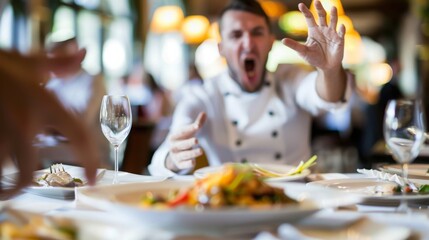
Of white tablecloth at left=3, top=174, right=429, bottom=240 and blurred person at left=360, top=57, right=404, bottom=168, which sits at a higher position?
white tablecloth at left=3, top=174, right=429, bottom=240

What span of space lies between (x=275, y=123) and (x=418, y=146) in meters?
1.41

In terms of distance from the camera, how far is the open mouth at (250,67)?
2752 mm

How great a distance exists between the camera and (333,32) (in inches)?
77.0

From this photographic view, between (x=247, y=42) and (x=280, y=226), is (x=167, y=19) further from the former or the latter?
(x=280, y=226)

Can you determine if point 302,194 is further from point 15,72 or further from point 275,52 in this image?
point 275,52

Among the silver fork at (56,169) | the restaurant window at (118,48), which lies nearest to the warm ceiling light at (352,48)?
the restaurant window at (118,48)

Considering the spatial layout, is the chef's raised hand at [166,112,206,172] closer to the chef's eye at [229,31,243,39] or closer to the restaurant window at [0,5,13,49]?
the chef's eye at [229,31,243,39]

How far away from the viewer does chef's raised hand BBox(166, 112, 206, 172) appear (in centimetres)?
201

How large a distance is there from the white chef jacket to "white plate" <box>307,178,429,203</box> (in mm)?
1026

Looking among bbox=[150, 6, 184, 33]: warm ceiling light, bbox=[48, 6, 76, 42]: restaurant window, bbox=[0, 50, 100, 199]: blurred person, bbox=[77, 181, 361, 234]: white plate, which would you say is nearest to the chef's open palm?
bbox=[77, 181, 361, 234]: white plate

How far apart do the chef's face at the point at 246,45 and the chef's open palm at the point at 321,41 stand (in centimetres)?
68

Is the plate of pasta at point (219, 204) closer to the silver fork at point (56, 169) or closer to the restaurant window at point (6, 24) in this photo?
the silver fork at point (56, 169)

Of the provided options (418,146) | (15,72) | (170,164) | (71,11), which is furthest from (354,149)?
(15,72)

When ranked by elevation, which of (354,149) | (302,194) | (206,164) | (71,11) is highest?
(71,11)
